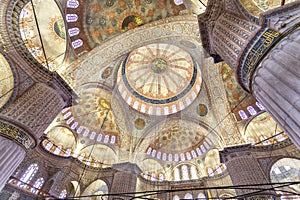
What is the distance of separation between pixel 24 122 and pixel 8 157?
1.51m

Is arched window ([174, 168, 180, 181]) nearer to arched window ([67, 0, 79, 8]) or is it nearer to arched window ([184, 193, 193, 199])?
arched window ([184, 193, 193, 199])

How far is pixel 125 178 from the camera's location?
13.4 m

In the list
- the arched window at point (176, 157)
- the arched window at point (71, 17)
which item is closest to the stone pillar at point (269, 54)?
the arched window at point (71, 17)

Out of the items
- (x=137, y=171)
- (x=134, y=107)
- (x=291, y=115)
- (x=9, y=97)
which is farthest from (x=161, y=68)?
(x=291, y=115)

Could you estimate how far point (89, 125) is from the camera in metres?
16.4

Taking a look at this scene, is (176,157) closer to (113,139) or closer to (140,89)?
(113,139)

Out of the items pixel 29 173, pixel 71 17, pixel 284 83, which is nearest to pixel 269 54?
pixel 284 83

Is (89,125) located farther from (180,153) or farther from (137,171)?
(180,153)

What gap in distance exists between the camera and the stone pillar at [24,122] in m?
6.07

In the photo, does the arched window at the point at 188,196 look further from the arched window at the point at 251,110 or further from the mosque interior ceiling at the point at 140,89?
the arched window at the point at 251,110

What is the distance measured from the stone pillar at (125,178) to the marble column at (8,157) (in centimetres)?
786

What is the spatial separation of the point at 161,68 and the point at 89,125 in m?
10.2

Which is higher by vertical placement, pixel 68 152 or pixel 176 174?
pixel 68 152

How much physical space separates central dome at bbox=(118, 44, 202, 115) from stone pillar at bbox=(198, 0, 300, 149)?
1026 centimetres
